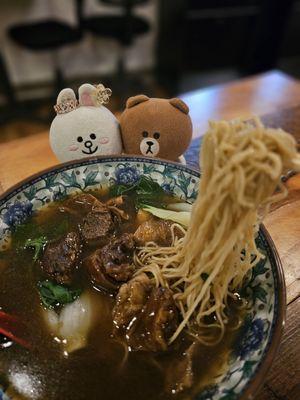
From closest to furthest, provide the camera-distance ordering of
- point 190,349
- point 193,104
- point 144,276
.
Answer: point 190,349 → point 144,276 → point 193,104

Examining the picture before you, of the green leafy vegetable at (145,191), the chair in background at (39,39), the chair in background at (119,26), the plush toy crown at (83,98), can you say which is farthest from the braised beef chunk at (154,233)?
the chair in background at (119,26)

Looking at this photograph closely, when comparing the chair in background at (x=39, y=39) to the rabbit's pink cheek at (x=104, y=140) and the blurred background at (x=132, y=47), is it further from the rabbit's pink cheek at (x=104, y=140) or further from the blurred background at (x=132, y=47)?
the rabbit's pink cheek at (x=104, y=140)

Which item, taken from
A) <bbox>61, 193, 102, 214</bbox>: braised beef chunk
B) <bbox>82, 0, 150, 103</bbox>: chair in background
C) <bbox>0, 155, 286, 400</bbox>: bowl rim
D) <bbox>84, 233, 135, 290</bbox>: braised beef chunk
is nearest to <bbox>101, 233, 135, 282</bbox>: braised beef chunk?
<bbox>84, 233, 135, 290</bbox>: braised beef chunk

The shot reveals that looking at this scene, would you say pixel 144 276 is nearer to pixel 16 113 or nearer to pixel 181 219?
pixel 181 219

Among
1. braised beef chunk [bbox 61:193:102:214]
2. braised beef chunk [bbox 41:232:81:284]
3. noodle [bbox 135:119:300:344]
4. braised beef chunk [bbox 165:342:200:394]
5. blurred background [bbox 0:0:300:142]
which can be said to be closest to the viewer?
noodle [bbox 135:119:300:344]

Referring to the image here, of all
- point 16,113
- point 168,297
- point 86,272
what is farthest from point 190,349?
point 16,113

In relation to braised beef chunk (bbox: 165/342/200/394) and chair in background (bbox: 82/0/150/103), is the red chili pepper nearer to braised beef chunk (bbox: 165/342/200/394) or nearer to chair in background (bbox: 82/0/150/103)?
braised beef chunk (bbox: 165/342/200/394)
